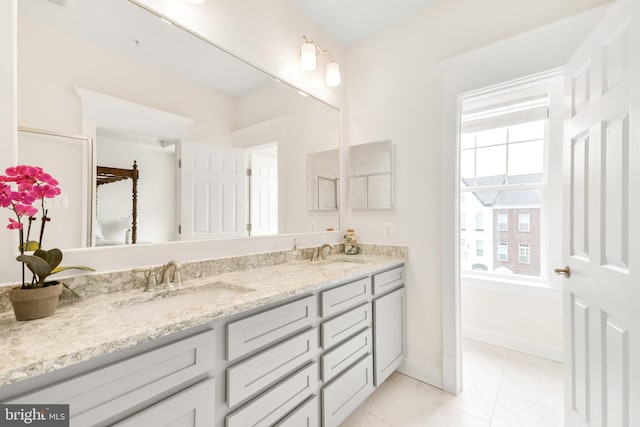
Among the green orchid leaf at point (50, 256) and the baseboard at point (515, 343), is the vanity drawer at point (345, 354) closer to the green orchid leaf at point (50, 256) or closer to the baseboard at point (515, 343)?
the green orchid leaf at point (50, 256)

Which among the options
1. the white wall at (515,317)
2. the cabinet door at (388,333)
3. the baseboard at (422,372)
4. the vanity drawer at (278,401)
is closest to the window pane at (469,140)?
the white wall at (515,317)

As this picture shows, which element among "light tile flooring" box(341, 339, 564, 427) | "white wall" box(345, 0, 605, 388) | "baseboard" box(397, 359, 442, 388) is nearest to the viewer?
"light tile flooring" box(341, 339, 564, 427)

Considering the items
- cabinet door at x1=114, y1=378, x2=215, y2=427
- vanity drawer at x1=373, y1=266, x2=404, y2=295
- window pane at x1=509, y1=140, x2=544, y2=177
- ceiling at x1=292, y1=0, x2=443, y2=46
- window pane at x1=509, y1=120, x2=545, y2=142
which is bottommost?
cabinet door at x1=114, y1=378, x2=215, y2=427

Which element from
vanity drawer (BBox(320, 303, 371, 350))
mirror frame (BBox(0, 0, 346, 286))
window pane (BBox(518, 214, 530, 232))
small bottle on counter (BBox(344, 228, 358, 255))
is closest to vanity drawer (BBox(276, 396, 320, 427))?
vanity drawer (BBox(320, 303, 371, 350))

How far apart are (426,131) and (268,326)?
68.3 inches

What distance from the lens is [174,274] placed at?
1.29 meters

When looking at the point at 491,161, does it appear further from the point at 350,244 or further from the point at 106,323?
the point at 106,323

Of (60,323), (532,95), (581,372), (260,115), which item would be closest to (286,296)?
(60,323)

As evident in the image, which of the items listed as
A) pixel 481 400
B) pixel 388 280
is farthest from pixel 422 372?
pixel 388 280

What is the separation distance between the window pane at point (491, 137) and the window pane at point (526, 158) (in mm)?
116

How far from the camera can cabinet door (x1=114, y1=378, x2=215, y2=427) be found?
2.54ft

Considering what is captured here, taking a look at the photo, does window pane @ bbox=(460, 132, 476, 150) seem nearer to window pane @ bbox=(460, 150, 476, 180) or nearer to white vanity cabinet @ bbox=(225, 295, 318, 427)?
window pane @ bbox=(460, 150, 476, 180)

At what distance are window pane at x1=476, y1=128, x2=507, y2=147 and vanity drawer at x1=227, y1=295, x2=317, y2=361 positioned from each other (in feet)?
8.58

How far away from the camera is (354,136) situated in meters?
2.48
